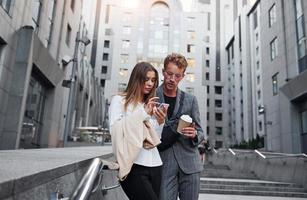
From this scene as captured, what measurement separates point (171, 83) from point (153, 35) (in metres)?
53.7

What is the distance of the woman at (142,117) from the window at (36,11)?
15.8 metres

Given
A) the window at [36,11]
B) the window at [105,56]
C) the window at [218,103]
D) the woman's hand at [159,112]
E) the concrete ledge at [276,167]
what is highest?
the window at [105,56]

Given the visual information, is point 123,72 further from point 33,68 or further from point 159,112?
point 159,112

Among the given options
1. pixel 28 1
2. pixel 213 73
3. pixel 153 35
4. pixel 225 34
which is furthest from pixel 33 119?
pixel 225 34

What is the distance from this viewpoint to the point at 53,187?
7.69 ft

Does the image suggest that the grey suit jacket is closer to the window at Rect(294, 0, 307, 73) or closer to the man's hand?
the man's hand

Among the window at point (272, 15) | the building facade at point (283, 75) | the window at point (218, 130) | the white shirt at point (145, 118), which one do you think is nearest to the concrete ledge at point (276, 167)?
the building facade at point (283, 75)

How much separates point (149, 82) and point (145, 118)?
336 mm

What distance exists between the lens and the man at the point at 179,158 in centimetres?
288

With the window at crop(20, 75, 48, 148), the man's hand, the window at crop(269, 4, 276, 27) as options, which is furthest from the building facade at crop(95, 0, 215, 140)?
the man's hand

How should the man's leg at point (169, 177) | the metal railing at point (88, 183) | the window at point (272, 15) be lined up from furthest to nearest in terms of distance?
A: the window at point (272, 15) → the man's leg at point (169, 177) → the metal railing at point (88, 183)

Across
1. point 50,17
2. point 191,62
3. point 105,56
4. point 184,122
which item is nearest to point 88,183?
point 184,122

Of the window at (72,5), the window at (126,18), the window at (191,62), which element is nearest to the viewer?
the window at (72,5)

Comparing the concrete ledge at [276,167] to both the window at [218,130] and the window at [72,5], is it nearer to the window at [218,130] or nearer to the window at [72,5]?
the window at [72,5]
